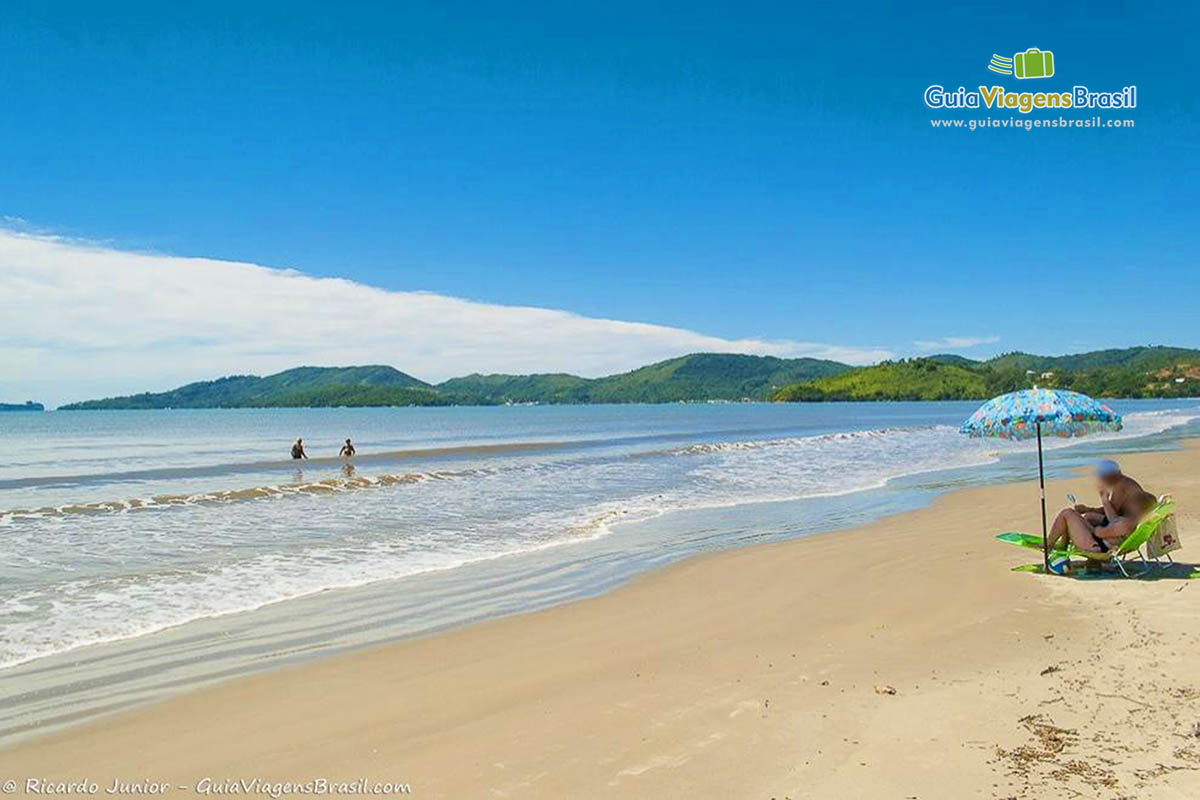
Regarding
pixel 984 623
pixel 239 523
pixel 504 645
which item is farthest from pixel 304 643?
pixel 239 523

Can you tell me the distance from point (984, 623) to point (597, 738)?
485cm

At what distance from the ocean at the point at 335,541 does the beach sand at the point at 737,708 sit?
1156 millimetres

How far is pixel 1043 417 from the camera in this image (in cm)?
1095

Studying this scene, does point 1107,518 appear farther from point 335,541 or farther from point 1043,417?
point 335,541

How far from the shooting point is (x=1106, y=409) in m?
11.2

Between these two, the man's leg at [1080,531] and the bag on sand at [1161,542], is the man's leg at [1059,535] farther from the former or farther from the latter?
the bag on sand at [1161,542]

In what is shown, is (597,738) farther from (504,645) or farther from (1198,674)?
(1198,674)

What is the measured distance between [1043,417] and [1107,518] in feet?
5.06

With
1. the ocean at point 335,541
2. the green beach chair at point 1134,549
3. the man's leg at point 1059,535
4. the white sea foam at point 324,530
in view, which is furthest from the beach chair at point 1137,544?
the white sea foam at point 324,530

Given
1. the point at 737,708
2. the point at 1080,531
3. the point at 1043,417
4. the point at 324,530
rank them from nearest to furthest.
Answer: the point at 737,708 < the point at 1080,531 < the point at 1043,417 < the point at 324,530

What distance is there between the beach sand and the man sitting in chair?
0.79 metres

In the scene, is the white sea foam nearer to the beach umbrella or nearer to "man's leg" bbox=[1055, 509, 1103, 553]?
the beach umbrella

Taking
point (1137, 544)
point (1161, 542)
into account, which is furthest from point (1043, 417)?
point (1161, 542)

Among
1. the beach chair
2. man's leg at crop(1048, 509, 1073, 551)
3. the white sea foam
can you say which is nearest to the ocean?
the white sea foam
